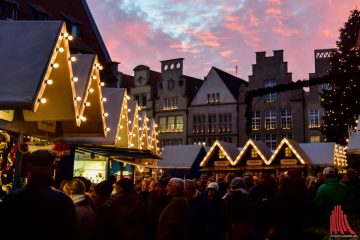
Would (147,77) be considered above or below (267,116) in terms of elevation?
above

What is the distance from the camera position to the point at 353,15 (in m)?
31.8

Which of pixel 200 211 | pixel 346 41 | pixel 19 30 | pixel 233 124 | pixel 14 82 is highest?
pixel 346 41

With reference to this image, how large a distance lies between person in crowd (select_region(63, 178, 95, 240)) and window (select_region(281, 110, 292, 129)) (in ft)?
135

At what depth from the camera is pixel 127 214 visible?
600 centimetres

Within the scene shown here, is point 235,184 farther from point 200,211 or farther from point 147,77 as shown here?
point 147,77

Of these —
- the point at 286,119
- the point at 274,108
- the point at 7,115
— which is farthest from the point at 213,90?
the point at 7,115

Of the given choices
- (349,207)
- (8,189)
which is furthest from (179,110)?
(349,207)

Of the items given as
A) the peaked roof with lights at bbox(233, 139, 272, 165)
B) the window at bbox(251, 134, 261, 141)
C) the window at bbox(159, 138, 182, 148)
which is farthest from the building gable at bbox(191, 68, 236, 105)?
the peaked roof with lights at bbox(233, 139, 272, 165)

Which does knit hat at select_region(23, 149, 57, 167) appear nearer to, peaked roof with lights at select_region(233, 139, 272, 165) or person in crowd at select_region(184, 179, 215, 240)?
person in crowd at select_region(184, 179, 215, 240)

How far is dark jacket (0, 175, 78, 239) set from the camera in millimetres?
3309

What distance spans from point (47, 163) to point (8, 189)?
21.4 feet

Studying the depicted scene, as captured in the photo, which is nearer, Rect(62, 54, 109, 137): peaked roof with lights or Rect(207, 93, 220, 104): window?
Rect(62, 54, 109, 137): peaked roof with lights

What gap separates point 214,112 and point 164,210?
42.0m

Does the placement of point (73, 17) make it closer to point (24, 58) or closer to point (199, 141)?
point (24, 58)
